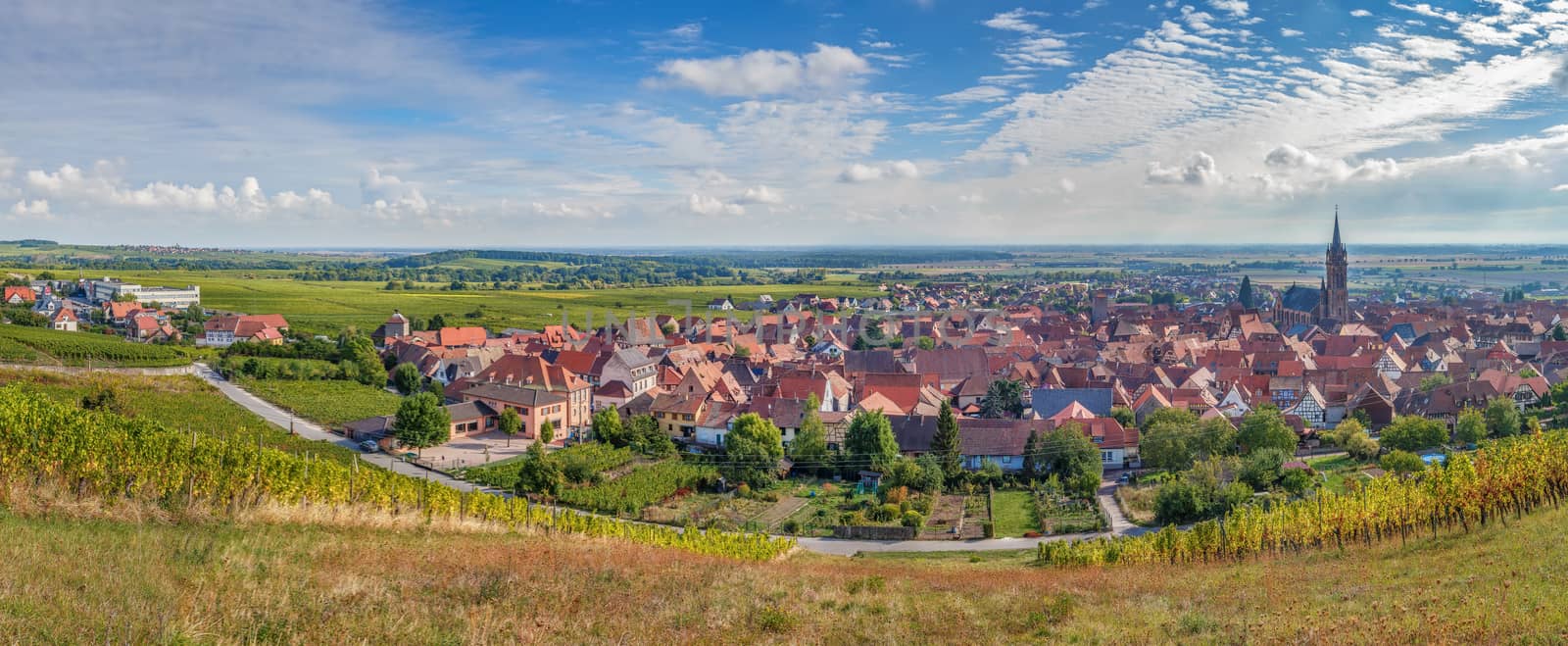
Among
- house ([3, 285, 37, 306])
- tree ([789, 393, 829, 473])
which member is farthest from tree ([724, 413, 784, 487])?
house ([3, 285, 37, 306])

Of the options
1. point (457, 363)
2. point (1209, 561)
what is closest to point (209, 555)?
point (1209, 561)

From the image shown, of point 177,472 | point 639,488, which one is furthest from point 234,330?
point 177,472

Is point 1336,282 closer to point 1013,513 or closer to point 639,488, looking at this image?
point 1013,513

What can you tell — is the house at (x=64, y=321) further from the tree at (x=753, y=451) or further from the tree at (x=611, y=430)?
the tree at (x=753, y=451)

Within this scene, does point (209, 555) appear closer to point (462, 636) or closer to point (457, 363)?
point (462, 636)

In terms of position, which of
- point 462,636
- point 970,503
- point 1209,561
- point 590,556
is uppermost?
point 462,636

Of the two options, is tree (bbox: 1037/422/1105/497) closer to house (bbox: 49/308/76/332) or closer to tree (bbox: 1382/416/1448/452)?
tree (bbox: 1382/416/1448/452)

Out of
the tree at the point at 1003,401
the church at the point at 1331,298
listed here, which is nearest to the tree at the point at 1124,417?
the tree at the point at 1003,401
